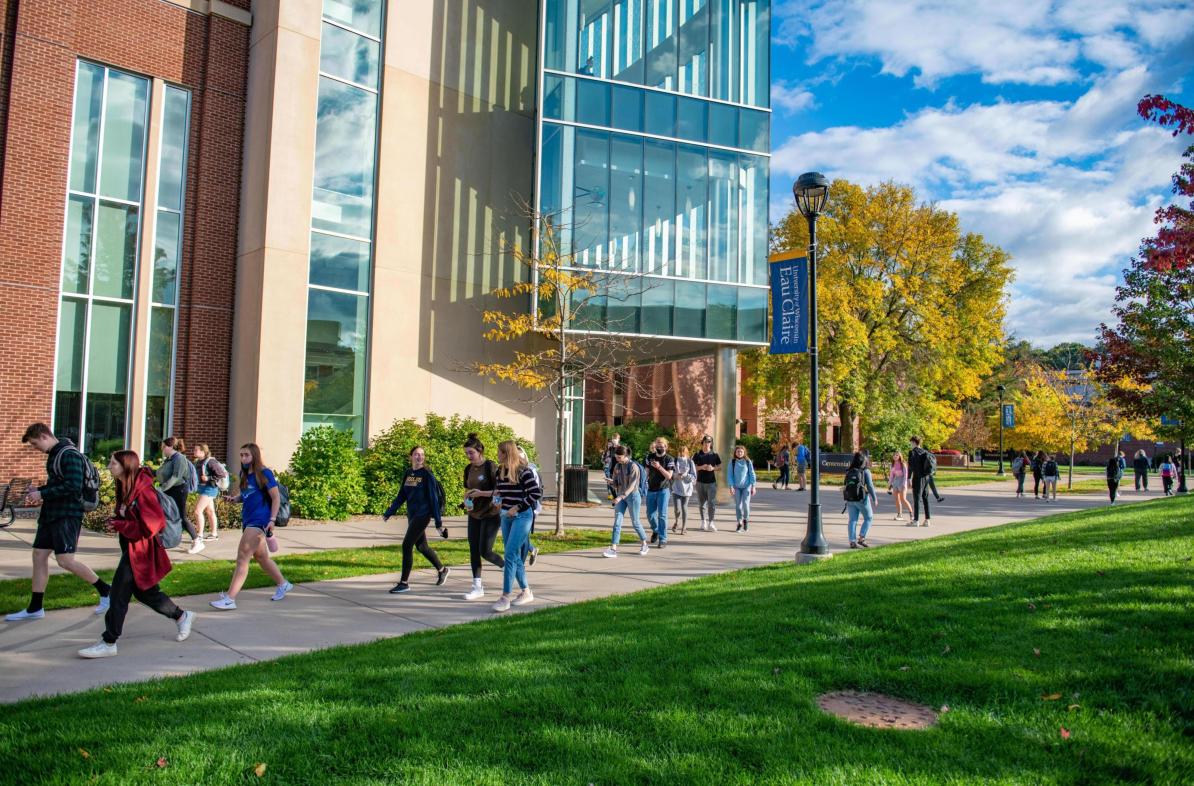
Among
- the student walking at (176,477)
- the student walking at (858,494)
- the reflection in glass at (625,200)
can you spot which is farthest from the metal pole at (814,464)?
the reflection in glass at (625,200)

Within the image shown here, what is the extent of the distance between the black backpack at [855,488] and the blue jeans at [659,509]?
2.99m

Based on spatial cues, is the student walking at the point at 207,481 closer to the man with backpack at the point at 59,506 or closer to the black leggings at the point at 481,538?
the man with backpack at the point at 59,506

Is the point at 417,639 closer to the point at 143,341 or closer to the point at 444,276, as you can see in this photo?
the point at 143,341

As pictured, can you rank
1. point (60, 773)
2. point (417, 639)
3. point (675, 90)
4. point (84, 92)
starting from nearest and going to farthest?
point (60, 773) → point (417, 639) → point (84, 92) → point (675, 90)

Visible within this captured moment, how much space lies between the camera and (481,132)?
20703mm

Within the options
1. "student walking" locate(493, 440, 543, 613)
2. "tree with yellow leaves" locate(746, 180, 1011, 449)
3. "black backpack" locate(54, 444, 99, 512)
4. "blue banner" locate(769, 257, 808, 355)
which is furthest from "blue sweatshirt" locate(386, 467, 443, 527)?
"tree with yellow leaves" locate(746, 180, 1011, 449)

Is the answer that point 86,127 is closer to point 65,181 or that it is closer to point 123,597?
point 65,181

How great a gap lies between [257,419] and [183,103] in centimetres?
689

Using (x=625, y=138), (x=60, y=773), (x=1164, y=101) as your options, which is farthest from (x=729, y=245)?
(x=60, y=773)

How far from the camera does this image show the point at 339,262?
1812 centimetres

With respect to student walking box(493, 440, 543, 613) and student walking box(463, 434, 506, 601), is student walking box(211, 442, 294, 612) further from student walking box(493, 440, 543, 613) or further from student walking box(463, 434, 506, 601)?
student walking box(493, 440, 543, 613)

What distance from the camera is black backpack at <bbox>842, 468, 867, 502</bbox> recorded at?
13.4 metres

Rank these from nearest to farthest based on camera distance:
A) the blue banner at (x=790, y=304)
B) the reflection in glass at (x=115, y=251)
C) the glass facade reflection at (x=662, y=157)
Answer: the blue banner at (x=790, y=304) < the reflection in glass at (x=115, y=251) < the glass facade reflection at (x=662, y=157)

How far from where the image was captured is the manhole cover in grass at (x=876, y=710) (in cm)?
430
